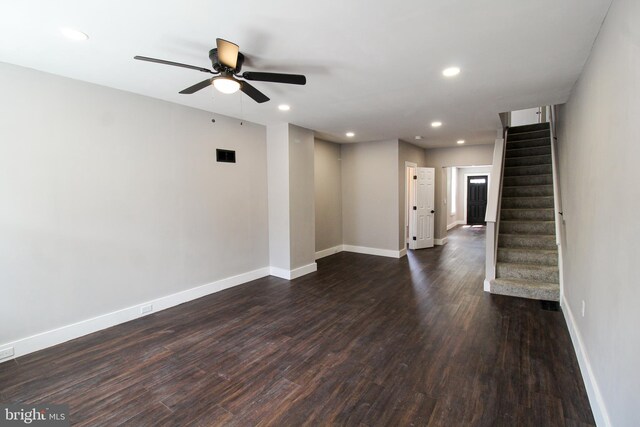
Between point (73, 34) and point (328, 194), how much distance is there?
5276 mm

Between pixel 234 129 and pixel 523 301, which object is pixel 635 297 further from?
pixel 234 129

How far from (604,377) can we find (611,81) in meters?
1.87

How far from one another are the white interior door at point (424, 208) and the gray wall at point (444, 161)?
0.42 meters

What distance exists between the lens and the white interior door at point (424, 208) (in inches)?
295

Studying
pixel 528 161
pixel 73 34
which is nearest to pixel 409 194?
pixel 528 161

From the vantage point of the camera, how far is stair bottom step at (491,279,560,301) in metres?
4.00

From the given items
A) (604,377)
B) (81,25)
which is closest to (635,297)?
(604,377)

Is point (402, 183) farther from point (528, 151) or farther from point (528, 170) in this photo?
point (528, 151)

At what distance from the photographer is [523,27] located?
2115mm

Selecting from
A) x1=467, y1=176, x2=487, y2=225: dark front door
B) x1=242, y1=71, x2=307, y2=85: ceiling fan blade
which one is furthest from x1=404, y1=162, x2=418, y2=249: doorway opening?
x1=467, y1=176, x2=487, y2=225: dark front door

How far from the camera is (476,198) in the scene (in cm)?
1219

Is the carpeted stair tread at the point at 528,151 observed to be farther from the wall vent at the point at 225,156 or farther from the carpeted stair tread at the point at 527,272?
the wall vent at the point at 225,156

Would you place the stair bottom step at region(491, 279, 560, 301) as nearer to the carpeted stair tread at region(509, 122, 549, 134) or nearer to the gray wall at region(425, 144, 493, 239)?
the gray wall at region(425, 144, 493, 239)

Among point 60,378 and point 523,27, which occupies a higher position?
point 523,27
